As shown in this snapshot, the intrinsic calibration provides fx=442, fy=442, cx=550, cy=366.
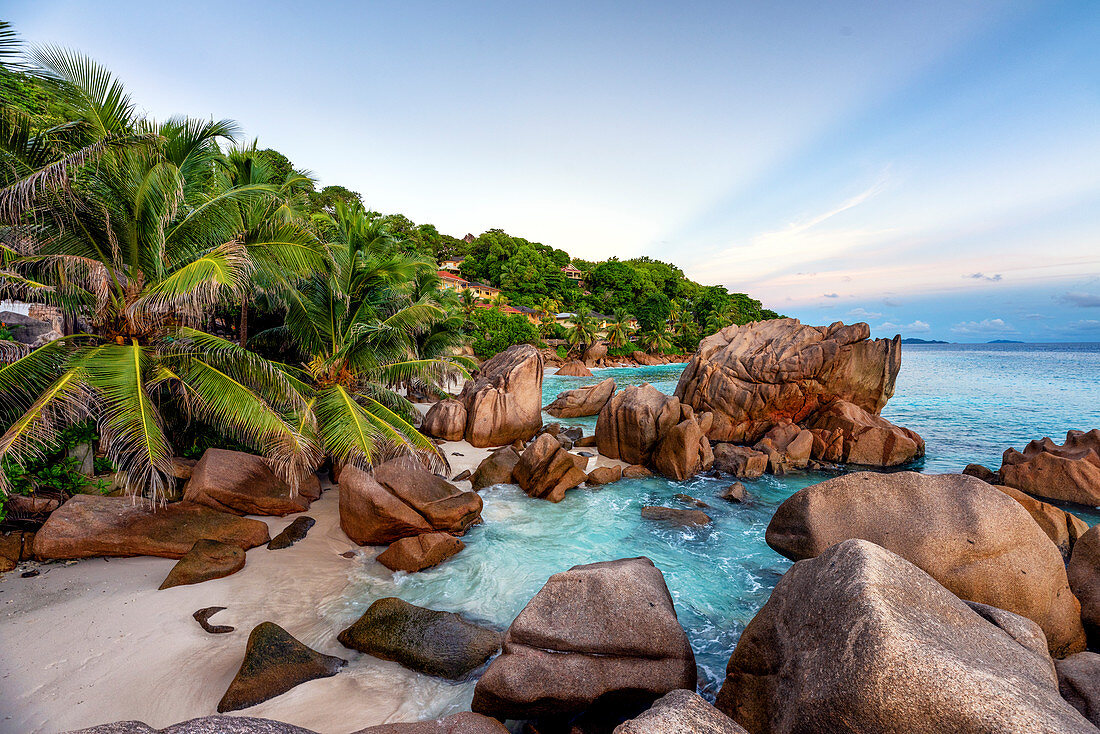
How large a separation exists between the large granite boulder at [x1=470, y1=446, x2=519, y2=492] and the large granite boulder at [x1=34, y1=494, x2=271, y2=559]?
6.16 m

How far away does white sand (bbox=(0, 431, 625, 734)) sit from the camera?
5031mm

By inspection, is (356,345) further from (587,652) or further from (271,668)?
(587,652)

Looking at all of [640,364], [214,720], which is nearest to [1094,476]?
[214,720]

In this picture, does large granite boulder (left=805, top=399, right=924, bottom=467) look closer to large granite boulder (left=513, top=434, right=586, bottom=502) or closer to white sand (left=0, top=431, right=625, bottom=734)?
large granite boulder (left=513, top=434, right=586, bottom=502)

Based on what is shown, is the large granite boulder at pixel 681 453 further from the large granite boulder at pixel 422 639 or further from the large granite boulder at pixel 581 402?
the large granite boulder at pixel 422 639

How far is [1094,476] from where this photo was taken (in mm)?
13695

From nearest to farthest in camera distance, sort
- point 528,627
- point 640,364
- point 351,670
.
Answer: point 528,627 < point 351,670 < point 640,364

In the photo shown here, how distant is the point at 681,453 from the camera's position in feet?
51.9

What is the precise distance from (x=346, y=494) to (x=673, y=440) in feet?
36.3

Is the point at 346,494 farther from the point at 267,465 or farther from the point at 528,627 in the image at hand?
the point at 528,627

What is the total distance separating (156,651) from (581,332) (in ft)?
184

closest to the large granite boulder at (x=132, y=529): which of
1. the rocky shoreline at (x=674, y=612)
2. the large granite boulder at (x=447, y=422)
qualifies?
the rocky shoreline at (x=674, y=612)

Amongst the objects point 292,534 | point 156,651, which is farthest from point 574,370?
point 156,651

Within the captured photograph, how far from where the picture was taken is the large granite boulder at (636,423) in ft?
55.4
